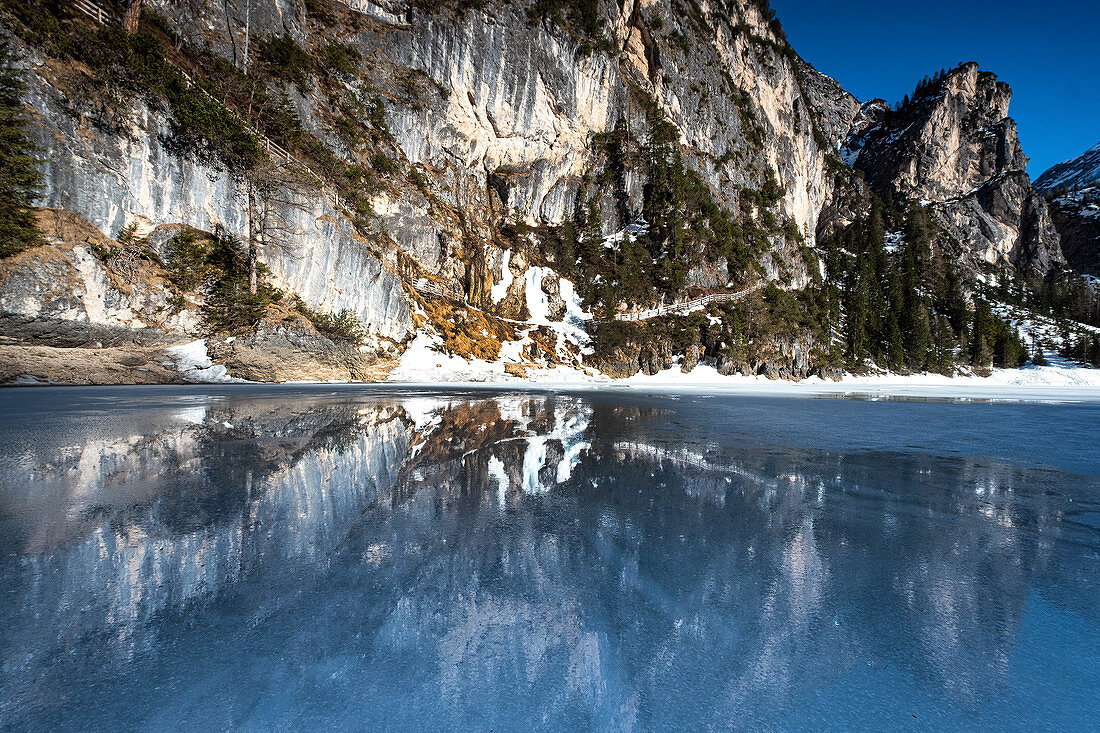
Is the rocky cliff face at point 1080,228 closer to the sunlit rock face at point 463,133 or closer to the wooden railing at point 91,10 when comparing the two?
the sunlit rock face at point 463,133

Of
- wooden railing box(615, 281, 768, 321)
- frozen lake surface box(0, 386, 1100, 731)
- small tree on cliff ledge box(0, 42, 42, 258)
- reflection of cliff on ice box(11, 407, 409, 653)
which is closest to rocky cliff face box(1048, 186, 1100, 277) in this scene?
wooden railing box(615, 281, 768, 321)

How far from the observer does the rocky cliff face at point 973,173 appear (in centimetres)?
9212

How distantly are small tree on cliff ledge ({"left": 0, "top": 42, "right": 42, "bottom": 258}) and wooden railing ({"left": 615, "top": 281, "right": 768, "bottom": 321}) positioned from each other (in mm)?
32880

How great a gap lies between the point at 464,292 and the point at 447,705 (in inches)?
1273

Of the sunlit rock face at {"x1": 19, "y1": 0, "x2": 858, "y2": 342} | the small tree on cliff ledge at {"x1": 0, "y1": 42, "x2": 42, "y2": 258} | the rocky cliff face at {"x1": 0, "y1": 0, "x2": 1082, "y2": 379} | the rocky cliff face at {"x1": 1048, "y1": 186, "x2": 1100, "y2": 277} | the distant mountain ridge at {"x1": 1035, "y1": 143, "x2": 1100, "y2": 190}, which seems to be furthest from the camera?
the distant mountain ridge at {"x1": 1035, "y1": 143, "x2": 1100, "y2": 190}

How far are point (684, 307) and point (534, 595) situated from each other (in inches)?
1628

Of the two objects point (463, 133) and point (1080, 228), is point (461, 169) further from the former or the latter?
point (1080, 228)

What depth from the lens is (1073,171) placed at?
166 m

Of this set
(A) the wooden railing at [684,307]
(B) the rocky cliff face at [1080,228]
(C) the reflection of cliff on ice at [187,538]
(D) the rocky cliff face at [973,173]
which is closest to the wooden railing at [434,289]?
(A) the wooden railing at [684,307]

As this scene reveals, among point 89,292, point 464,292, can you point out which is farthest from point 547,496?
point 464,292

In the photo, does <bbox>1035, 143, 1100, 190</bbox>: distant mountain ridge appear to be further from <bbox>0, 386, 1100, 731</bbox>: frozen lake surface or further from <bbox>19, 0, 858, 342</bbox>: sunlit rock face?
<bbox>0, 386, 1100, 731</bbox>: frozen lake surface

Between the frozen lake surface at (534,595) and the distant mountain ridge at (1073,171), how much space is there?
9541 inches

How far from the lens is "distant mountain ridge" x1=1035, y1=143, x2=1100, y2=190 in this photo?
154 metres

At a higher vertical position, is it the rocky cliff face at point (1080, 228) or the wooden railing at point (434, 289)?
the rocky cliff face at point (1080, 228)
